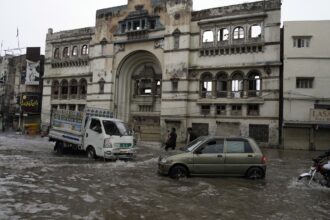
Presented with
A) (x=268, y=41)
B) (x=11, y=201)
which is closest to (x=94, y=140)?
(x=11, y=201)

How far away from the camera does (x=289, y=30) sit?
29219 millimetres

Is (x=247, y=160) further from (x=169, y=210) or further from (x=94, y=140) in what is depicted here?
(x=94, y=140)

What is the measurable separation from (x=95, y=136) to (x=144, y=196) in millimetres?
8486

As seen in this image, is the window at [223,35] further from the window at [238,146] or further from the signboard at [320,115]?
the window at [238,146]

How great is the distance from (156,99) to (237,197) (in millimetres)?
28313

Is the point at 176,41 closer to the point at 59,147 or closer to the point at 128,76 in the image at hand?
the point at 128,76

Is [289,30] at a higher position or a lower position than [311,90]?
higher

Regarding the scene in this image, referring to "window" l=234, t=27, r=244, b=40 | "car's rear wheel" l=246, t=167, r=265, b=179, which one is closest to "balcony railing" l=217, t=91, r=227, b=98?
"window" l=234, t=27, r=244, b=40

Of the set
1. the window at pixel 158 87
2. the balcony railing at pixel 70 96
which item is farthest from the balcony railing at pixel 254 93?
the balcony railing at pixel 70 96

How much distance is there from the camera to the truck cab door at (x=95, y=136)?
1688 cm

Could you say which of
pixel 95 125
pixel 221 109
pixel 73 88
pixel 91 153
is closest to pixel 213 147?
pixel 95 125

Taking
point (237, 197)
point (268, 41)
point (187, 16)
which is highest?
point (187, 16)

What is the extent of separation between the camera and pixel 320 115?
2794 centimetres

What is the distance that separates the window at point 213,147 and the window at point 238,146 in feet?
0.91
